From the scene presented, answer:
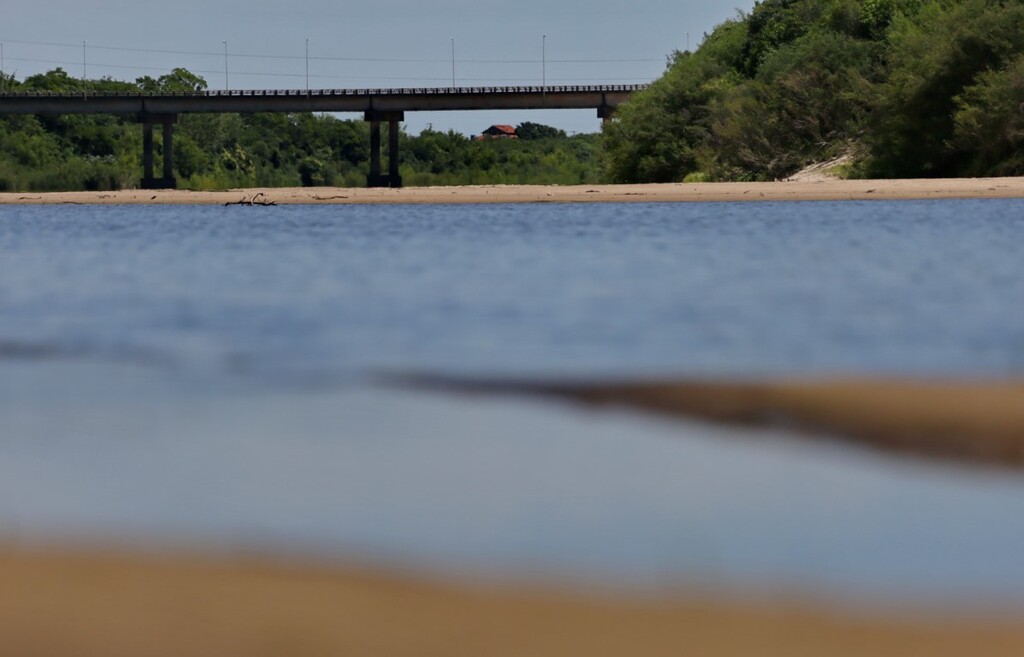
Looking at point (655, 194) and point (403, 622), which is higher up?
point (655, 194)

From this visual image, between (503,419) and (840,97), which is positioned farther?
(840,97)

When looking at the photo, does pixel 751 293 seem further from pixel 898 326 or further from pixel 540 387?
pixel 540 387

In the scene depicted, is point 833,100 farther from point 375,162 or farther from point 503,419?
point 503,419

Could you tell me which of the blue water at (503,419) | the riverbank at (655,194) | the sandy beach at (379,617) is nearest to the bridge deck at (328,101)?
the riverbank at (655,194)

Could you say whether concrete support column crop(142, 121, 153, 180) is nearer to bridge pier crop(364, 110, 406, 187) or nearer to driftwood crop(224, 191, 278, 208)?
bridge pier crop(364, 110, 406, 187)

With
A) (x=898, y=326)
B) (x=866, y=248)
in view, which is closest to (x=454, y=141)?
(x=866, y=248)

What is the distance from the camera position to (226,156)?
187375 mm

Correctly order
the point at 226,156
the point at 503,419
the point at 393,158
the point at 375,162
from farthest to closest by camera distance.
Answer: the point at 226,156 → the point at 393,158 → the point at 375,162 → the point at 503,419

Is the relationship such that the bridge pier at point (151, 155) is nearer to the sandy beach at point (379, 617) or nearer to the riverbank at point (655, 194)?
the riverbank at point (655, 194)

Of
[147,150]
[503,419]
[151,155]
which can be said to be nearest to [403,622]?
[503,419]

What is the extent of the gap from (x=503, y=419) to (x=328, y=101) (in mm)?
125354

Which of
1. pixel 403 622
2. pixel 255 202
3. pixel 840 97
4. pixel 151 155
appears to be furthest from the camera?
pixel 151 155

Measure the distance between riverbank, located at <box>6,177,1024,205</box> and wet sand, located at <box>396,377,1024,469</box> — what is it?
42.5 metres

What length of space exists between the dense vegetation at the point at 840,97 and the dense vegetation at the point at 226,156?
30462mm
